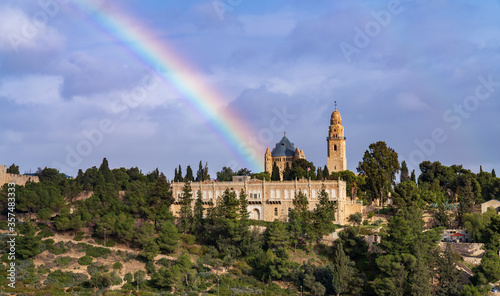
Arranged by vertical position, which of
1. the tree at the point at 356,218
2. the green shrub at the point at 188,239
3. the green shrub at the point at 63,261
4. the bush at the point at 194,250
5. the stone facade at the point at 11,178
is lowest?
the green shrub at the point at 63,261

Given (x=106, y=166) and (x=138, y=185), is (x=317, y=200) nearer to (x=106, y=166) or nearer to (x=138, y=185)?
(x=138, y=185)

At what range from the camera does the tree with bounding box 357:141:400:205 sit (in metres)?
83.3

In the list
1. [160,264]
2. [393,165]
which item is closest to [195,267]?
[160,264]

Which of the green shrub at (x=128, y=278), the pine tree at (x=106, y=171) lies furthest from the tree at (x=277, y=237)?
the pine tree at (x=106, y=171)

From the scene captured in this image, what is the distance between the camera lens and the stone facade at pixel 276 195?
7831 cm

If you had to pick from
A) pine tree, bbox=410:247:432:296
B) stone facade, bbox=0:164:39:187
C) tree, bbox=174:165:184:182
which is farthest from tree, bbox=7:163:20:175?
pine tree, bbox=410:247:432:296

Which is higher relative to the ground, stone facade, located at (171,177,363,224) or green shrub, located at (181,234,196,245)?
stone facade, located at (171,177,363,224)

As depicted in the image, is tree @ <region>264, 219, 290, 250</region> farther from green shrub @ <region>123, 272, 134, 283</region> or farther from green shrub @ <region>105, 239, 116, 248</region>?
green shrub @ <region>105, 239, 116, 248</region>

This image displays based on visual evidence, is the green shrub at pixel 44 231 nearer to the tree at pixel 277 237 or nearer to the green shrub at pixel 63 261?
the green shrub at pixel 63 261

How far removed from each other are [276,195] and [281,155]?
52935 millimetres

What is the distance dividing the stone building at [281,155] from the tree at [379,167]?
1768 inches

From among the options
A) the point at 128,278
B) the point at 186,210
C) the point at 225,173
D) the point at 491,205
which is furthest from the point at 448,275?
the point at 225,173

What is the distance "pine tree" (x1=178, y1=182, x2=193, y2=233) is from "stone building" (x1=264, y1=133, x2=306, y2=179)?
49.4 metres

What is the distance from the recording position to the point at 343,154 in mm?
112938
